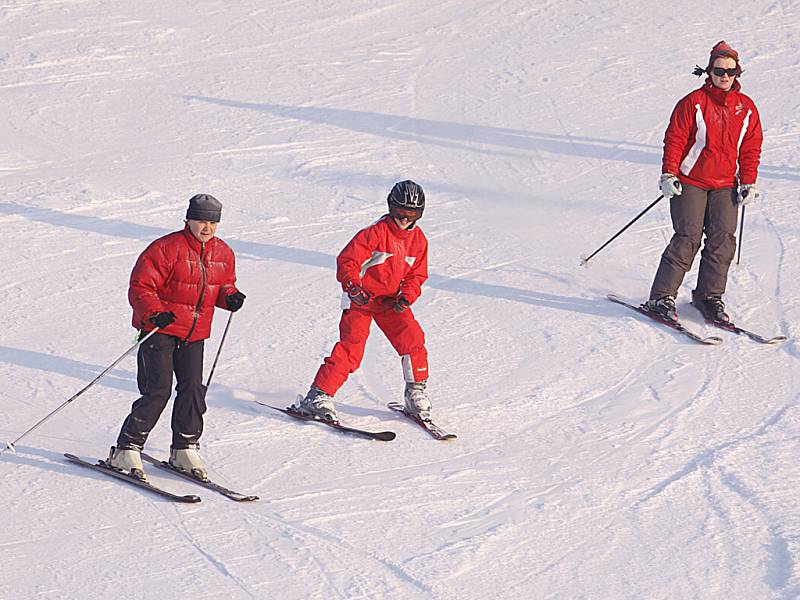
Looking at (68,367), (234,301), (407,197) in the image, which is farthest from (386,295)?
(68,367)

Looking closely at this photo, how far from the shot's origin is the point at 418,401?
689 cm

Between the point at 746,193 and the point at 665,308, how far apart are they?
95 cm

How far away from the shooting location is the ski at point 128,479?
5789 millimetres

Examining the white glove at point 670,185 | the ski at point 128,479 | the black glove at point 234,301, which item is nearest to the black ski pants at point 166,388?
the ski at point 128,479

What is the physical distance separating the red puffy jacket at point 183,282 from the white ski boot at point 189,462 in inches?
22.5

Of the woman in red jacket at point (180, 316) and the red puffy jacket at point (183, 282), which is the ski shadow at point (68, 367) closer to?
the woman in red jacket at point (180, 316)

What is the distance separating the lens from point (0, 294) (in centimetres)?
886

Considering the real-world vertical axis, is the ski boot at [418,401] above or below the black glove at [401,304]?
below

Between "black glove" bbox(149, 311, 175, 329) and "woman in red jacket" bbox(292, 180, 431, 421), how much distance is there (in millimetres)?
1193

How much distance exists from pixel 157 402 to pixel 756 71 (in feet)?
32.9

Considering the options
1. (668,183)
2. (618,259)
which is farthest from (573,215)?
(668,183)

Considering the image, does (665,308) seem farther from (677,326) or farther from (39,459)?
(39,459)

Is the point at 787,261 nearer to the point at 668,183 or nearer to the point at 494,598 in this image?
the point at 668,183

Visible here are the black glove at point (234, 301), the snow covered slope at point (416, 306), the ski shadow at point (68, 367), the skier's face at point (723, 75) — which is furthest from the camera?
the skier's face at point (723, 75)
